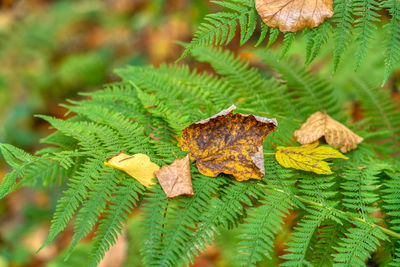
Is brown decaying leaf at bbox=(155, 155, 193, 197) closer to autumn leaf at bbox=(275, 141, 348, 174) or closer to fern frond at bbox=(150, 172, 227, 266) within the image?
fern frond at bbox=(150, 172, 227, 266)

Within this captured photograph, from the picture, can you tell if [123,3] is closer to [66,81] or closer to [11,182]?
[66,81]

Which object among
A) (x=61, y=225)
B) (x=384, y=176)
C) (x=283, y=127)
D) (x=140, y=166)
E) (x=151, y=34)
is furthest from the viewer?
(x=151, y=34)

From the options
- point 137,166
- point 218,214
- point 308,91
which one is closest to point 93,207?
point 137,166

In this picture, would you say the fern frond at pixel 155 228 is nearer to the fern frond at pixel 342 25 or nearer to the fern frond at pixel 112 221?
the fern frond at pixel 112 221

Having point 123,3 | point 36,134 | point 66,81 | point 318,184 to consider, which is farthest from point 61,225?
point 123,3

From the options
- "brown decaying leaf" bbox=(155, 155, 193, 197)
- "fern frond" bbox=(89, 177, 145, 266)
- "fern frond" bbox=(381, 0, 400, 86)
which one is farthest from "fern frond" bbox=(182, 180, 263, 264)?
"fern frond" bbox=(381, 0, 400, 86)

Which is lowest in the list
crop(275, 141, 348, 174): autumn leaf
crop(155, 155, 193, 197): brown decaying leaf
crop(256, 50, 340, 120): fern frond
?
crop(155, 155, 193, 197): brown decaying leaf
